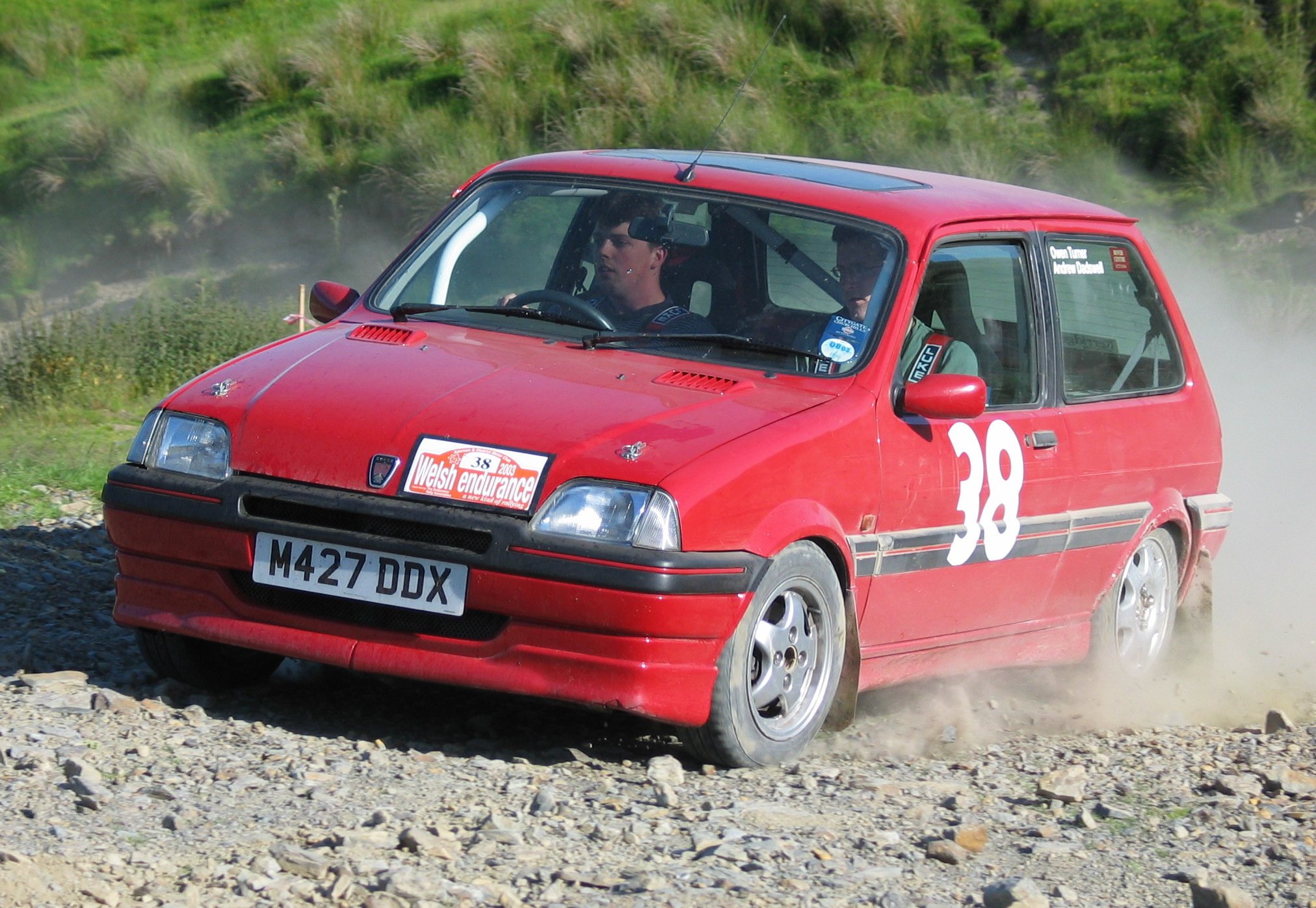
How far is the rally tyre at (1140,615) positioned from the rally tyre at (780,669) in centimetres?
188

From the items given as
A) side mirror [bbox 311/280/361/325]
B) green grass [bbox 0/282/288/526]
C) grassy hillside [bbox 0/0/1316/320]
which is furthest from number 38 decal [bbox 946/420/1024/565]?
grassy hillside [bbox 0/0/1316/320]

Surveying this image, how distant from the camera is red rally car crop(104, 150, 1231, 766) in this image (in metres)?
4.66

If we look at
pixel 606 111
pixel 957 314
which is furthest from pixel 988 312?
pixel 606 111

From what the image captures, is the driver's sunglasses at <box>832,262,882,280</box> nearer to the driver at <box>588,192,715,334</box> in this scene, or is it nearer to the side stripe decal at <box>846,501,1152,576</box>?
the driver at <box>588,192,715,334</box>

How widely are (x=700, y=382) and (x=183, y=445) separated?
148 centimetres

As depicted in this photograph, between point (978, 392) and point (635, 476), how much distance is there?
4.47ft

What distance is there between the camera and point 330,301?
624 cm

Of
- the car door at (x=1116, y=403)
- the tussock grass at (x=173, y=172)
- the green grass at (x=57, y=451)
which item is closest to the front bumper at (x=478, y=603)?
the car door at (x=1116, y=403)

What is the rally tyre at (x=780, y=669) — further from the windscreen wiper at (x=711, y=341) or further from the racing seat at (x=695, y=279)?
the racing seat at (x=695, y=279)

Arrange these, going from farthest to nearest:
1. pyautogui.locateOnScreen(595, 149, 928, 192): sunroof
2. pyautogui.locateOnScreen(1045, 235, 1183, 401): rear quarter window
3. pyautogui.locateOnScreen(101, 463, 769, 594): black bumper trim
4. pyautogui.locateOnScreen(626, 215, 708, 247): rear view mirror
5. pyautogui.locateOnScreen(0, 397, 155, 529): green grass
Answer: pyautogui.locateOnScreen(0, 397, 155, 529): green grass
pyautogui.locateOnScreen(1045, 235, 1183, 401): rear quarter window
pyautogui.locateOnScreen(595, 149, 928, 192): sunroof
pyautogui.locateOnScreen(626, 215, 708, 247): rear view mirror
pyautogui.locateOnScreen(101, 463, 769, 594): black bumper trim

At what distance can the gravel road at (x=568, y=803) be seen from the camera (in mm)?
3781

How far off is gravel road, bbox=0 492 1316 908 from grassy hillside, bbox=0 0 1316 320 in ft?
48.9

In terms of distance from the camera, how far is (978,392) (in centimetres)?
545

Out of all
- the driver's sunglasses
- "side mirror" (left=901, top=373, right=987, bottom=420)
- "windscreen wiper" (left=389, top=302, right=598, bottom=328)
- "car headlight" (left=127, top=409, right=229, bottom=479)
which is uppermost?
the driver's sunglasses
